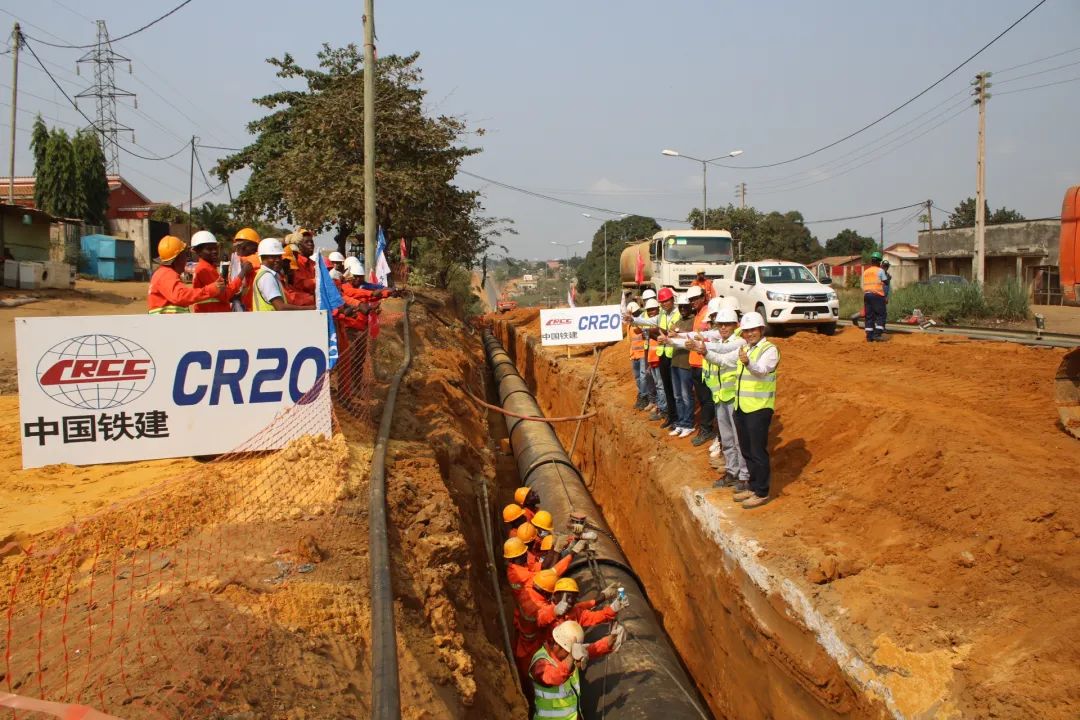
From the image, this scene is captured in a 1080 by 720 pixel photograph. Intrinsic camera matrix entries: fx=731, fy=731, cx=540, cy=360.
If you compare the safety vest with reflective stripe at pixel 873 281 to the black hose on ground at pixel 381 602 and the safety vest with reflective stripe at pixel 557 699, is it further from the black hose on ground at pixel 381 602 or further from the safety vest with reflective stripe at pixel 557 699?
the safety vest with reflective stripe at pixel 557 699

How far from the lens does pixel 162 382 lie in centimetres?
575

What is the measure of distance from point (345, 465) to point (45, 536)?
6.48ft

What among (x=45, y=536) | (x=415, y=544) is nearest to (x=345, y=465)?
(x=415, y=544)

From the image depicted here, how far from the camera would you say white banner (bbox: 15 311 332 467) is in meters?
5.54

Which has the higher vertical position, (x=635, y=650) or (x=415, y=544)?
(x=415, y=544)

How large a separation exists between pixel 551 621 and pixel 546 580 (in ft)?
1.02

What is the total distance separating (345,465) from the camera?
5746 mm

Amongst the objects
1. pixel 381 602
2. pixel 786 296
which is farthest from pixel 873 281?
pixel 381 602

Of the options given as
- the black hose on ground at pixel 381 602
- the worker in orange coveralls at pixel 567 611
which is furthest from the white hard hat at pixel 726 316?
the black hose on ground at pixel 381 602

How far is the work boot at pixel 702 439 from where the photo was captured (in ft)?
31.5

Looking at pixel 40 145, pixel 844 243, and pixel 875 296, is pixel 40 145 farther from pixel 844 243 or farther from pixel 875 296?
pixel 844 243

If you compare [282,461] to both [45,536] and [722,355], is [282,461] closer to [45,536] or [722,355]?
[45,536]

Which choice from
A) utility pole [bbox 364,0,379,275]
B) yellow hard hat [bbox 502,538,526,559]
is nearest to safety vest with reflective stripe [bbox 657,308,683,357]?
yellow hard hat [bbox 502,538,526,559]

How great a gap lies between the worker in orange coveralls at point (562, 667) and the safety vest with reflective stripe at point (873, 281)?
10.6 metres
